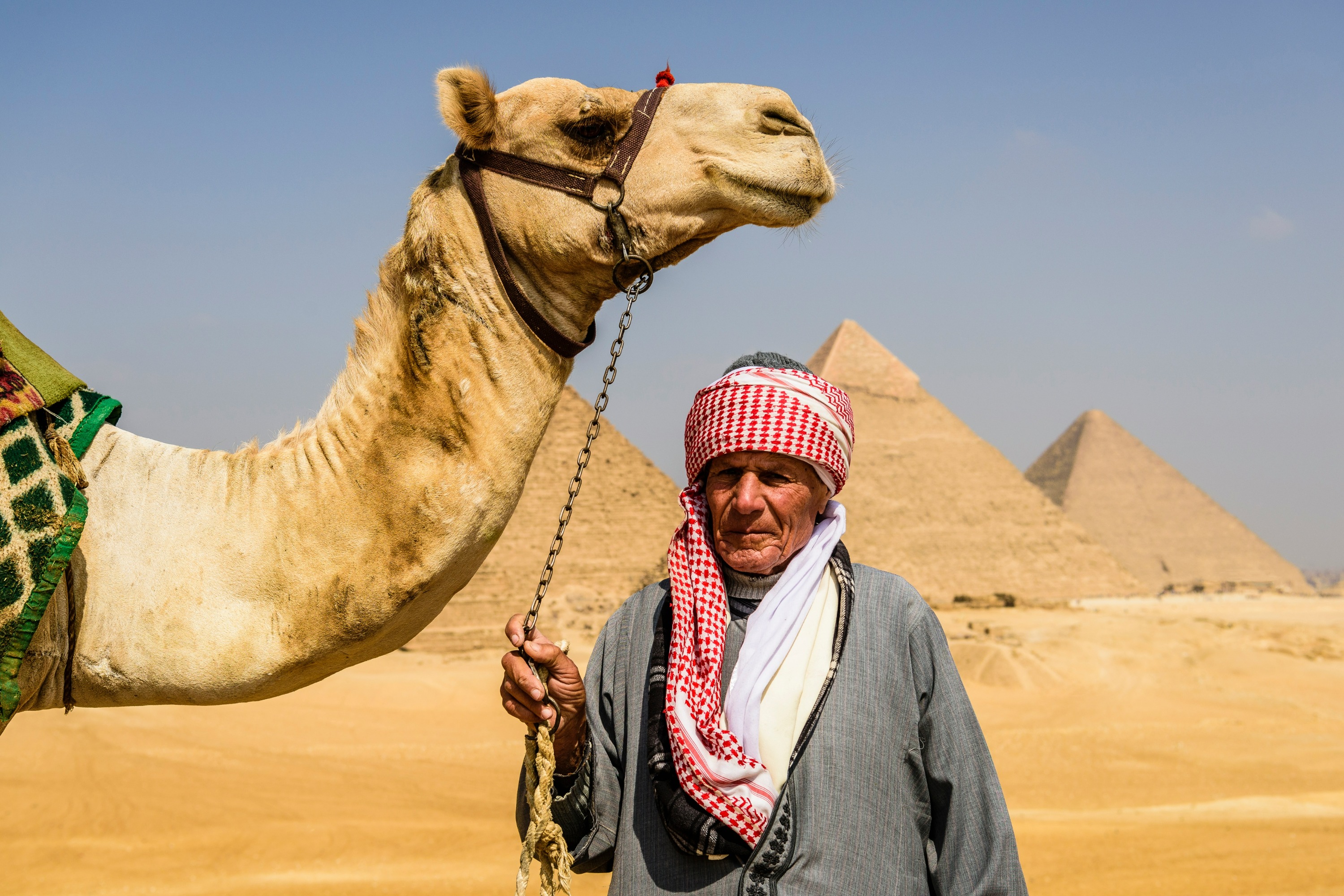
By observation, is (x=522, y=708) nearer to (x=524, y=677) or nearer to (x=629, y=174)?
(x=524, y=677)

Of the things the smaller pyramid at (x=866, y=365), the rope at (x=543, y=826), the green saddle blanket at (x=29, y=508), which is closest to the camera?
the green saddle blanket at (x=29, y=508)

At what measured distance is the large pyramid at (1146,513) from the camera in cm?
9631

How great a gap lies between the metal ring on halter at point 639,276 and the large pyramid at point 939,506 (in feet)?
227

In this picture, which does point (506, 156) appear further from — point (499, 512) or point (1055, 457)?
point (1055, 457)

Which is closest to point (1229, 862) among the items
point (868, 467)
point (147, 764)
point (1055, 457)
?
point (147, 764)

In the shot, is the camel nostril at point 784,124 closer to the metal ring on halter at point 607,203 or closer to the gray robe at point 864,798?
the metal ring on halter at point 607,203

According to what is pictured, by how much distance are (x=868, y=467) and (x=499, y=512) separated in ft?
278

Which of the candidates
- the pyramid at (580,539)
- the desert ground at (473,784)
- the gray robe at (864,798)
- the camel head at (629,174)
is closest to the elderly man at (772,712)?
the gray robe at (864,798)

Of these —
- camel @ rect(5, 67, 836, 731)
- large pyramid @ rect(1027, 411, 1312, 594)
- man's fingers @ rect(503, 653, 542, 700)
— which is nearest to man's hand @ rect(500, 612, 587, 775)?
man's fingers @ rect(503, 653, 542, 700)

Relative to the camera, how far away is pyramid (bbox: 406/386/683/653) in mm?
32969

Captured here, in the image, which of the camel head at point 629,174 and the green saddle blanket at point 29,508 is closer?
the green saddle blanket at point 29,508

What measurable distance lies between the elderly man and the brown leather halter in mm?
395

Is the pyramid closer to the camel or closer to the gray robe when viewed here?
the gray robe

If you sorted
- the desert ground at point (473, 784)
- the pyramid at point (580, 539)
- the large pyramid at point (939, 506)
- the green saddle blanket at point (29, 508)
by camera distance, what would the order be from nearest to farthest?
the green saddle blanket at point (29, 508)
the desert ground at point (473, 784)
the pyramid at point (580, 539)
the large pyramid at point (939, 506)
